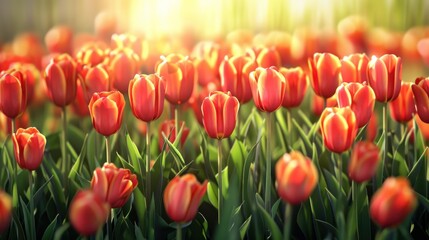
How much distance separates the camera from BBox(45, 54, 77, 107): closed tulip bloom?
2695mm

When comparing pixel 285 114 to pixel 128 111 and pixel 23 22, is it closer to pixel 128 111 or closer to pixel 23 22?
pixel 128 111

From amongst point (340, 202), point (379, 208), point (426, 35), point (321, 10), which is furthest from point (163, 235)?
point (321, 10)

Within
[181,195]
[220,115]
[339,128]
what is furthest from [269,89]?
[181,195]

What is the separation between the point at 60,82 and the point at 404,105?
1.26 m

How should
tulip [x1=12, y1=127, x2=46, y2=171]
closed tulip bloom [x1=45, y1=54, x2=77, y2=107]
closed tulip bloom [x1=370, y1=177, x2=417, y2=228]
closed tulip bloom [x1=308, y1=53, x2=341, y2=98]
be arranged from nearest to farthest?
closed tulip bloom [x1=370, y1=177, x2=417, y2=228] → tulip [x1=12, y1=127, x2=46, y2=171] → closed tulip bloom [x1=308, y1=53, x2=341, y2=98] → closed tulip bloom [x1=45, y1=54, x2=77, y2=107]

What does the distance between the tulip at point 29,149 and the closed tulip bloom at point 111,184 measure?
0.34 m

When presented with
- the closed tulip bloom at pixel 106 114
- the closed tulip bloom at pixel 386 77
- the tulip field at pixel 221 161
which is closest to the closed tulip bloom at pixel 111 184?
the tulip field at pixel 221 161

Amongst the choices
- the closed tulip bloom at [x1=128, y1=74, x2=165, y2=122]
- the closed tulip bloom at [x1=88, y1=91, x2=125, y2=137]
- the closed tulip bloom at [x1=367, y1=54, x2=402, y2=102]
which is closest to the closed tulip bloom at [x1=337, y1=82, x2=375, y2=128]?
the closed tulip bloom at [x1=367, y1=54, x2=402, y2=102]

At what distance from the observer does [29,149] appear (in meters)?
2.22

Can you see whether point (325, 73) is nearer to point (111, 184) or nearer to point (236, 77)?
point (236, 77)

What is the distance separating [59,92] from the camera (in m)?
2.71

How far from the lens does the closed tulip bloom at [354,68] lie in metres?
2.60

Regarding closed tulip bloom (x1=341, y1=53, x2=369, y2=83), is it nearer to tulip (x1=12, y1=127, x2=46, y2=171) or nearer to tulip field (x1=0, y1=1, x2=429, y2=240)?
tulip field (x1=0, y1=1, x2=429, y2=240)

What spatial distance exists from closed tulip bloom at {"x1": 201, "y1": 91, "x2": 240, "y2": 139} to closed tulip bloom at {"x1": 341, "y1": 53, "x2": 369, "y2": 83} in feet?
1.82
